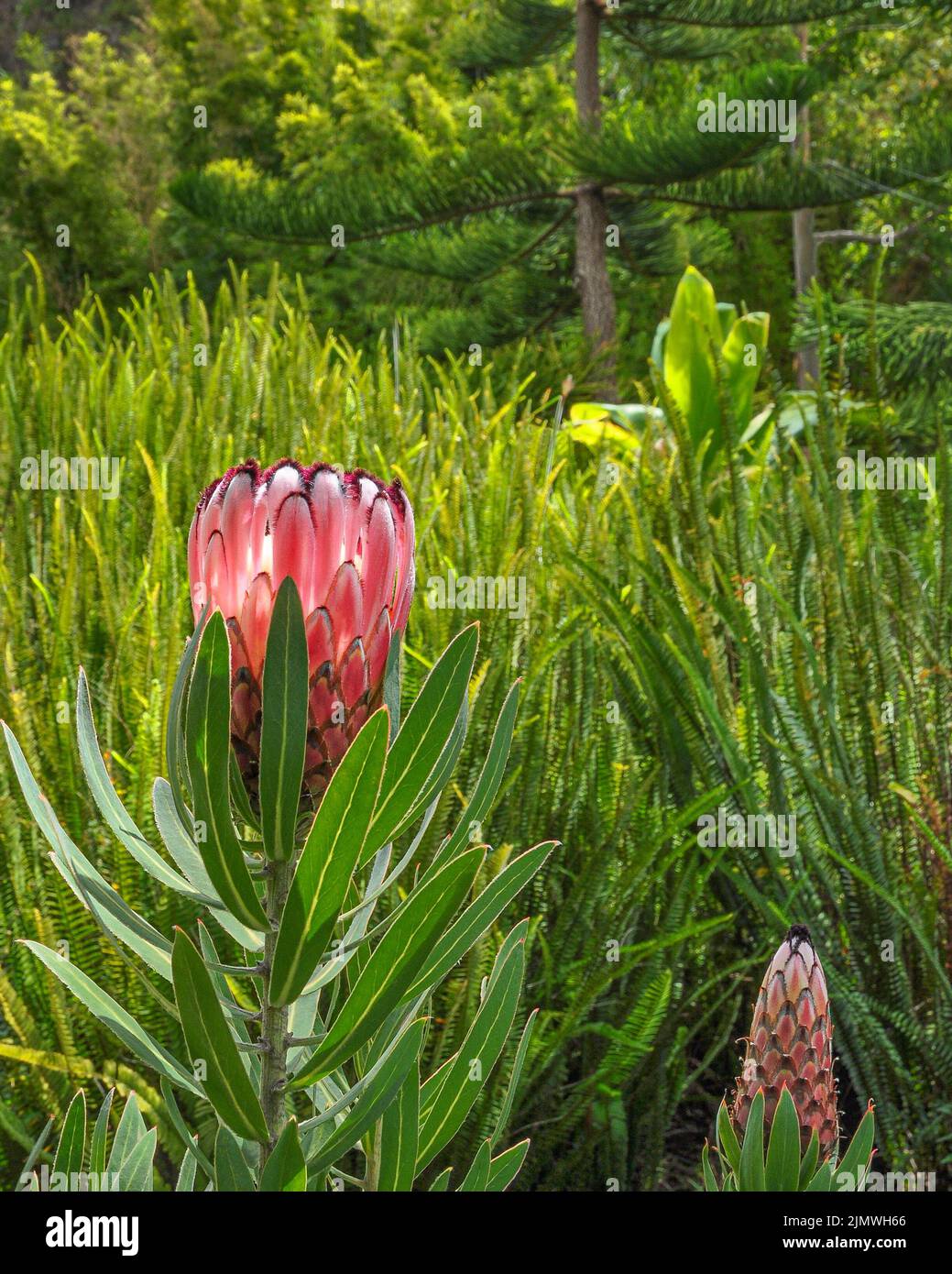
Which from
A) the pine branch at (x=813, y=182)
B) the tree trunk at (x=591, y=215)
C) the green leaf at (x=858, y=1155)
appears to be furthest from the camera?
the tree trunk at (x=591, y=215)

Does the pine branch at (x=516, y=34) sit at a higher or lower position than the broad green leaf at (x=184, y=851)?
higher

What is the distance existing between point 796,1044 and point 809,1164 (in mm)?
72

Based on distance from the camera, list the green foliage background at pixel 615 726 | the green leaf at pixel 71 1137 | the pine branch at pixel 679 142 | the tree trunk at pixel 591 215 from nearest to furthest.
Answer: the green leaf at pixel 71 1137, the green foliage background at pixel 615 726, the pine branch at pixel 679 142, the tree trunk at pixel 591 215

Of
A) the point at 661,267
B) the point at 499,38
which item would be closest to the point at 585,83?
the point at 499,38

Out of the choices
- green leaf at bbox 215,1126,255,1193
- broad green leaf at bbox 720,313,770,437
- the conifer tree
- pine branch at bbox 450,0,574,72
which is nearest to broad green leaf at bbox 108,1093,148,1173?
green leaf at bbox 215,1126,255,1193

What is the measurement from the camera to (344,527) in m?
0.41

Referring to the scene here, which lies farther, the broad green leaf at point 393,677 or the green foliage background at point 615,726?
the green foliage background at point 615,726

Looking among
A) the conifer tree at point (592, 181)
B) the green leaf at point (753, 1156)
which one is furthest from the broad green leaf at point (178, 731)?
the conifer tree at point (592, 181)

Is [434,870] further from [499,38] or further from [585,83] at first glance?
[499,38]

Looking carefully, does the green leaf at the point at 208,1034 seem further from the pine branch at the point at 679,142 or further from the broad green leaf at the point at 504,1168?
the pine branch at the point at 679,142

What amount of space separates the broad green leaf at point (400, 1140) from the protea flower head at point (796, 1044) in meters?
0.21

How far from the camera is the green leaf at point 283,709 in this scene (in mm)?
375

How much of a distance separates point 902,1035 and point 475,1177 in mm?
962

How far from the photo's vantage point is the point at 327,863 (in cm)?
40
